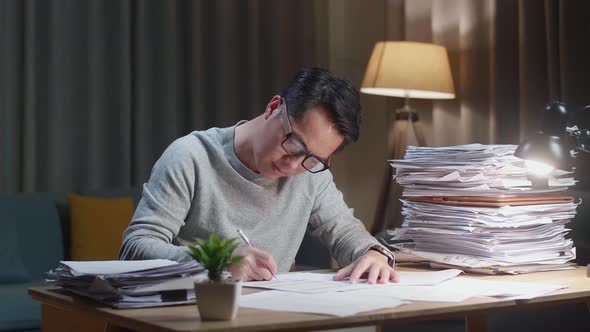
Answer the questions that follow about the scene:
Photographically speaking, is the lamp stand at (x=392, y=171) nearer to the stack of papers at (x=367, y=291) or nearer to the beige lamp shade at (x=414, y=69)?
the beige lamp shade at (x=414, y=69)

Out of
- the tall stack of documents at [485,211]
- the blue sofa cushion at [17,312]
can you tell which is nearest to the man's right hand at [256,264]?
the tall stack of documents at [485,211]

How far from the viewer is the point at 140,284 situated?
138 cm

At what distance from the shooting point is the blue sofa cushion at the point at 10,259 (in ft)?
11.6

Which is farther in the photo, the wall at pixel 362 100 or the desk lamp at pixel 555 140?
the wall at pixel 362 100

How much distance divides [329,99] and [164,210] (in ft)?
1.43

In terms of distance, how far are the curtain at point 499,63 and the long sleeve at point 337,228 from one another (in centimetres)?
154

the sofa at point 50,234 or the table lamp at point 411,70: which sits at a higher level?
the table lamp at point 411,70

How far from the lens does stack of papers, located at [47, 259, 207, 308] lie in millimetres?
1364

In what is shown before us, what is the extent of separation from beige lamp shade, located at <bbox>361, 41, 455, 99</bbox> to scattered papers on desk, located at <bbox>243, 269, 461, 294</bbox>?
2.23 metres

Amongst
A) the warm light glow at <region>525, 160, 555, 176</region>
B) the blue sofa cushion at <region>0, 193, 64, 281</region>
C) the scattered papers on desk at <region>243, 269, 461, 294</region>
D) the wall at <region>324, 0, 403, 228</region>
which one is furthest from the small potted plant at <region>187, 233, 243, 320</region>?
the wall at <region>324, 0, 403, 228</region>

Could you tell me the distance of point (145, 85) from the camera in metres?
4.62

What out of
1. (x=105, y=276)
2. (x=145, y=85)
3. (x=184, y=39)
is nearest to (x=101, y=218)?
(x=145, y=85)

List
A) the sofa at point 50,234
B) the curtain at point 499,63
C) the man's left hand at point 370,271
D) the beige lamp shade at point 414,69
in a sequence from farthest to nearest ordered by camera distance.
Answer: the beige lamp shade at point 414,69 < the sofa at point 50,234 < the curtain at point 499,63 < the man's left hand at point 370,271

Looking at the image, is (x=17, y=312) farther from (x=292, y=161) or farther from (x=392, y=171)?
(x=392, y=171)
